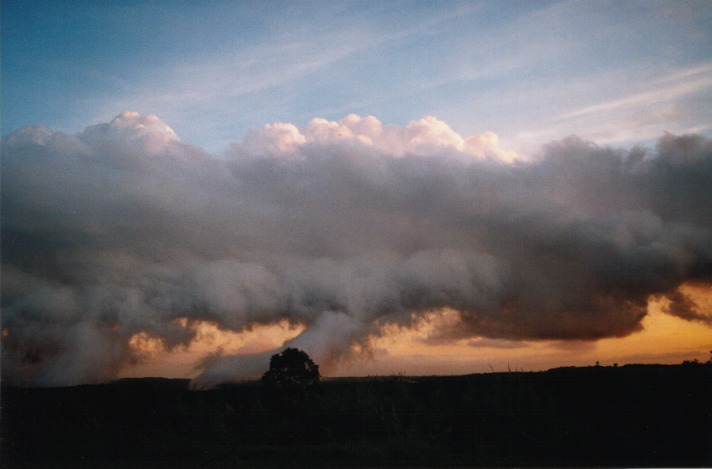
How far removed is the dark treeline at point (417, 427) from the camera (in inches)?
576

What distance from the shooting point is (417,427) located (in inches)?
647

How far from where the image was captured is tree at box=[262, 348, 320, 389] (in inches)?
1080

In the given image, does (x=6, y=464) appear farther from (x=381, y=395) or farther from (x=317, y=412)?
(x=381, y=395)

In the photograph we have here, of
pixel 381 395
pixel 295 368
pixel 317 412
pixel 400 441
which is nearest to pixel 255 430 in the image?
pixel 317 412

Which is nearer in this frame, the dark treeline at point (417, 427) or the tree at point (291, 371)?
the dark treeline at point (417, 427)

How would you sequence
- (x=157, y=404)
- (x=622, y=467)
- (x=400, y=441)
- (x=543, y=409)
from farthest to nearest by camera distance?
1. (x=157, y=404)
2. (x=543, y=409)
3. (x=400, y=441)
4. (x=622, y=467)

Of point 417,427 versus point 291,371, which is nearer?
point 417,427

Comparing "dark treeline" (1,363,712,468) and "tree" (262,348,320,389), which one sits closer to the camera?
"dark treeline" (1,363,712,468)

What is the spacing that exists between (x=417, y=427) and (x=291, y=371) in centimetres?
1260

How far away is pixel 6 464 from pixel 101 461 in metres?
2.39

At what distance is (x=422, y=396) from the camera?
63.5 ft

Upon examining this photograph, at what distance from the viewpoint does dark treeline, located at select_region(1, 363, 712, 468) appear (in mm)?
14641

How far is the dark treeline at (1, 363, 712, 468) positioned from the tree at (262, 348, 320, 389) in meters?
5.87

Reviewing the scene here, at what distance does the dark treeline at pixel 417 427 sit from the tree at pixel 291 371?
5866 millimetres
